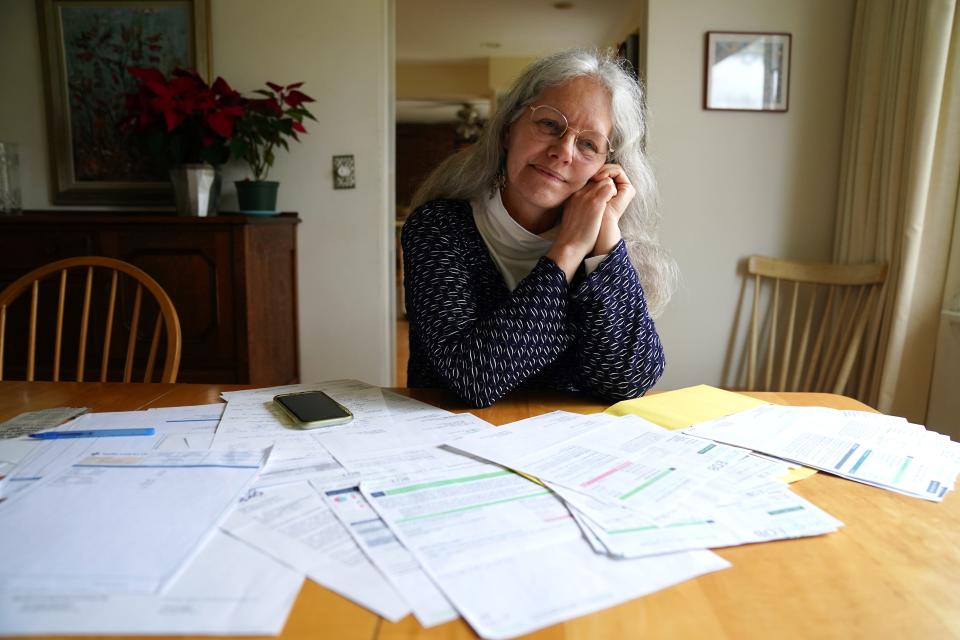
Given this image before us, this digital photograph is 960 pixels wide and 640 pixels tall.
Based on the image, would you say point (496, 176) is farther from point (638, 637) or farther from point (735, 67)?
point (735, 67)

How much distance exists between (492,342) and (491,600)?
567 millimetres

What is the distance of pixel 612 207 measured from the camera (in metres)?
1.24

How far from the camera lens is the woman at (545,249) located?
108 centimetres

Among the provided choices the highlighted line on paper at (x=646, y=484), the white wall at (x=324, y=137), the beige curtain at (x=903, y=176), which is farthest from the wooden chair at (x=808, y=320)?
the highlighted line on paper at (x=646, y=484)

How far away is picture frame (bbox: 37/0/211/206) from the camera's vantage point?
257 cm

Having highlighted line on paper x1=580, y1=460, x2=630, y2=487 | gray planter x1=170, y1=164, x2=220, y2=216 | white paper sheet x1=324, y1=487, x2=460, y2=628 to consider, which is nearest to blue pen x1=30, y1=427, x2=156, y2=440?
white paper sheet x1=324, y1=487, x2=460, y2=628

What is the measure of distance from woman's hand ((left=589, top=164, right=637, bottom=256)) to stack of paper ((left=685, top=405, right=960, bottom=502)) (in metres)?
0.38

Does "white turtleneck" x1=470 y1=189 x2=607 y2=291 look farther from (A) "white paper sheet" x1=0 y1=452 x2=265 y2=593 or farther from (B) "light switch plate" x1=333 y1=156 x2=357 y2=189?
(B) "light switch plate" x1=333 y1=156 x2=357 y2=189

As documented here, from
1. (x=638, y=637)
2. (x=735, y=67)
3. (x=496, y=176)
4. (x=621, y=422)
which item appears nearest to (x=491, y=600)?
(x=638, y=637)

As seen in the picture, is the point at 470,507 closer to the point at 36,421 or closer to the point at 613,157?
the point at 36,421

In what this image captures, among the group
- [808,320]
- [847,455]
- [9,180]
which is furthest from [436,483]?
[9,180]

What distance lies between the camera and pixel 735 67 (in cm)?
261

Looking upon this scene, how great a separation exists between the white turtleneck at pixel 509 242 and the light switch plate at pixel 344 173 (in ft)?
4.89

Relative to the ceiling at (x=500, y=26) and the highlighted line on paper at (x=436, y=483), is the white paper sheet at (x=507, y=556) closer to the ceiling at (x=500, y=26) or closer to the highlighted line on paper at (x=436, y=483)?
the highlighted line on paper at (x=436, y=483)
